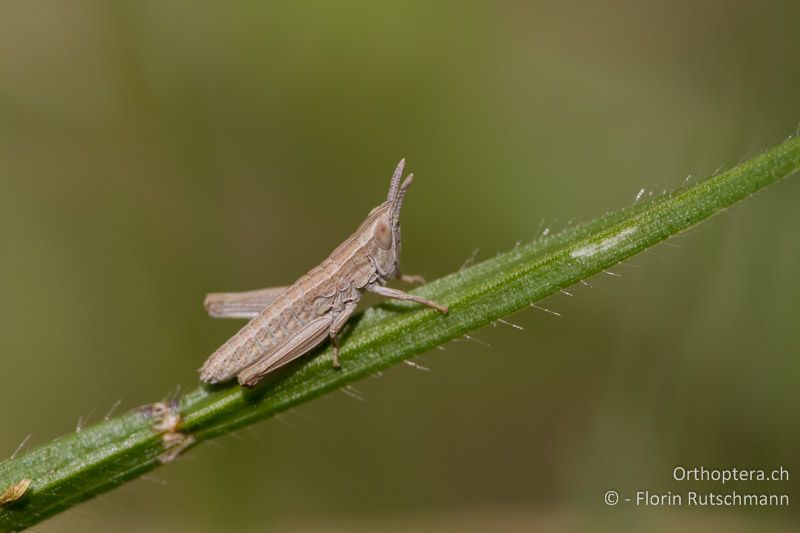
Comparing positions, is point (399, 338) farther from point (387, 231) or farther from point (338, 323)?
point (387, 231)

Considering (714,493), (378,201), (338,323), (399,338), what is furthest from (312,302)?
(714,493)

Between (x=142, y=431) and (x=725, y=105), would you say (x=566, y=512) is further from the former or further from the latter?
(x=725, y=105)

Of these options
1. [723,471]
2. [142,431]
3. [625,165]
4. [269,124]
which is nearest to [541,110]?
[625,165]

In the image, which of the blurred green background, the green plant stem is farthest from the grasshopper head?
the blurred green background

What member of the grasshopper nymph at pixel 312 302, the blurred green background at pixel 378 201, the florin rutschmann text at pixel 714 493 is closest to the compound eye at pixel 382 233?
the grasshopper nymph at pixel 312 302

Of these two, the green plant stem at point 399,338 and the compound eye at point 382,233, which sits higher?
the compound eye at point 382,233

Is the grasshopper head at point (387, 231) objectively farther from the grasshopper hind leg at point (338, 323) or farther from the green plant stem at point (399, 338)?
the green plant stem at point (399, 338)

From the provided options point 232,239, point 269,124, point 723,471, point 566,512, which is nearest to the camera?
point 723,471
